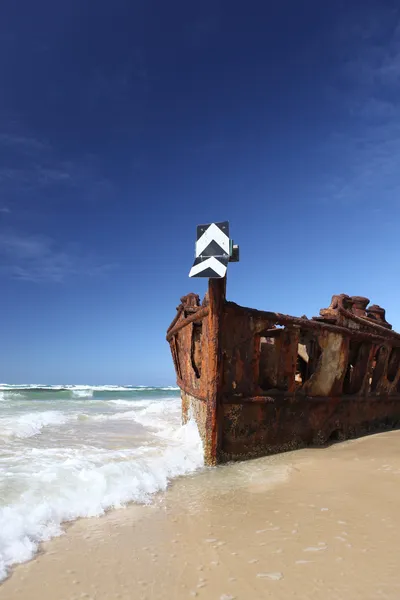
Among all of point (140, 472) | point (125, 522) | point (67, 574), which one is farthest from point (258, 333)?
point (67, 574)

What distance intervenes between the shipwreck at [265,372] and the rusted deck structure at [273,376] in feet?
0.04

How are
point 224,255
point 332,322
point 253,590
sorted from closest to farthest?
point 253,590
point 224,255
point 332,322

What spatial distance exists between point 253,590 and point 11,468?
3373 millimetres

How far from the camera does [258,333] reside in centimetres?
467

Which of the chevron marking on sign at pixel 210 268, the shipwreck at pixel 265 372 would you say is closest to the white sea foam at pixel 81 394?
the shipwreck at pixel 265 372

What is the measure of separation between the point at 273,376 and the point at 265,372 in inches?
4.2

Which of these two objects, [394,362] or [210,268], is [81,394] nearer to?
[394,362]

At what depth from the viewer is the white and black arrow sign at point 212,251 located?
4215 mm

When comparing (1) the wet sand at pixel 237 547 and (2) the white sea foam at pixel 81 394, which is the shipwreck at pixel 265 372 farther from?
(2) the white sea foam at pixel 81 394

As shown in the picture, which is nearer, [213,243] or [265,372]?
[213,243]

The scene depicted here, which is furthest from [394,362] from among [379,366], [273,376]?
[273,376]

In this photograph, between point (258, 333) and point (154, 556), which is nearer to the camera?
point (154, 556)

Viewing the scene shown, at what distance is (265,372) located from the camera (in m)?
5.02

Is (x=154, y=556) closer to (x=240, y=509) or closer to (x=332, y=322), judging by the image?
(x=240, y=509)
